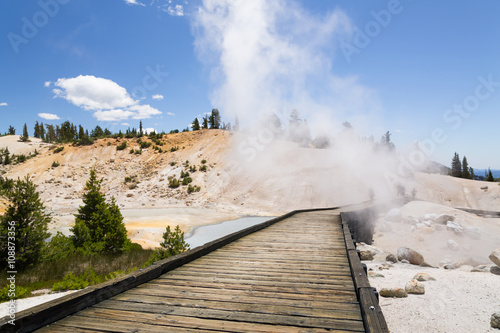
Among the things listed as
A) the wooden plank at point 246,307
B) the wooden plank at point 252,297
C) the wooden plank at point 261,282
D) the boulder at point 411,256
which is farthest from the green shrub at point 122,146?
the wooden plank at point 246,307

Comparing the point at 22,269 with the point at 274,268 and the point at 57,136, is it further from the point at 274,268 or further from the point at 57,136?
the point at 57,136

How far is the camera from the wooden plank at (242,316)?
3232 mm

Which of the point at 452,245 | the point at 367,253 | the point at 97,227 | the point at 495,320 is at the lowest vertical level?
the point at 452,245

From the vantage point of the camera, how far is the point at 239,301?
3.97 metres

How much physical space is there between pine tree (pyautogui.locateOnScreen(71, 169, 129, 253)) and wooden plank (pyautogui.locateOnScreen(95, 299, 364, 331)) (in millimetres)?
12002

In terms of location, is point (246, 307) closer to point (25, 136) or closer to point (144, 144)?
point (144, 144)

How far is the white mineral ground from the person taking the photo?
26.2 ft

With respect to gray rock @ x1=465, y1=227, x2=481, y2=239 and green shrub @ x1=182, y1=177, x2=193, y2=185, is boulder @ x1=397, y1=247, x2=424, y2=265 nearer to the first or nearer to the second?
gray rock @ x1=465, y1=227, x2=481, y2=239

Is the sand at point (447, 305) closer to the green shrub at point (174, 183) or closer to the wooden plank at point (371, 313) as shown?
the wooden plank at point (371, 313)

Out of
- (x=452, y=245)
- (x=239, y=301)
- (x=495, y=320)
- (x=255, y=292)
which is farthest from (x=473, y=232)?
(x=239, y=301)

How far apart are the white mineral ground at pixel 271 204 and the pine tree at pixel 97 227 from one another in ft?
13.8

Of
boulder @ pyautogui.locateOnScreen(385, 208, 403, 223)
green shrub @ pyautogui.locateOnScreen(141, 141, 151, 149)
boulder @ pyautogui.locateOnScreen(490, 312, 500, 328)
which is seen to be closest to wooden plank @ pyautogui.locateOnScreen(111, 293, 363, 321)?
boulder @ pyautogui.locateOnScreen(490, 312, 500, 328)

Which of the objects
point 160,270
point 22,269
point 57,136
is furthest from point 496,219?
point 57,136

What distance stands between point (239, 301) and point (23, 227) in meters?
11.6
